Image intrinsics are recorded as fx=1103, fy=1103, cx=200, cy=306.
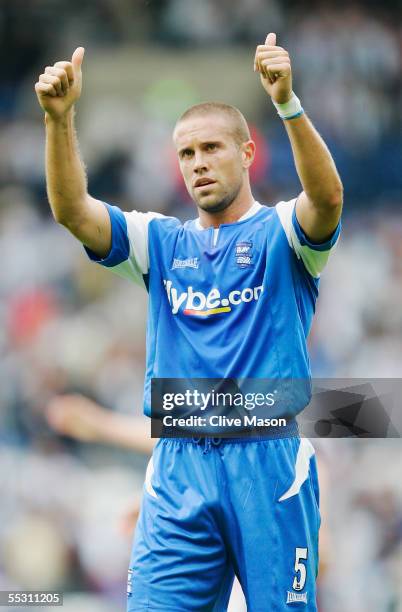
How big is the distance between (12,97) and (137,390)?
5572 mm

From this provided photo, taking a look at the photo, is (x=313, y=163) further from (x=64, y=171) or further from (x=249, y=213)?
(x=64, y=171)

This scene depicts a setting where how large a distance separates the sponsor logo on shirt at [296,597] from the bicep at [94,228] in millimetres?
1631

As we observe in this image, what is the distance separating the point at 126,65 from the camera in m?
14.7

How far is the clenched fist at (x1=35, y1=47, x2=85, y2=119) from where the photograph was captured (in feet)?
14.5

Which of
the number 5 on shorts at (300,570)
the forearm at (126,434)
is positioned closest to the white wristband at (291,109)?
the number 5 on shorts at (300,570)

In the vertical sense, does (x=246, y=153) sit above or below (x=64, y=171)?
above

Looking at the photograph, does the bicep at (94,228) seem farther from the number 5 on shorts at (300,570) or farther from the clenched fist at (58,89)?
the number 5 on shorts at (300,570)

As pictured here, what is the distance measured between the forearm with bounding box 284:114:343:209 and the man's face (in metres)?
0.48

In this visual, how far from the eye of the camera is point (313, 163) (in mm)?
4359

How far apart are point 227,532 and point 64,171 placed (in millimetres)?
1613

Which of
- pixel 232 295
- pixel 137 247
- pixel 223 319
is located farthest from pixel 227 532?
pixel 137 247

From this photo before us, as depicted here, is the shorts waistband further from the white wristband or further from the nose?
the white wristband

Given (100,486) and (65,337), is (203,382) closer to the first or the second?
(100,486)

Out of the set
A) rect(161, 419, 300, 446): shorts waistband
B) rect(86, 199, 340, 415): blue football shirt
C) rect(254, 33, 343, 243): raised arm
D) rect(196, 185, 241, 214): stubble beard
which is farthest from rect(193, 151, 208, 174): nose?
rect(161, 419, 300, 446): shorts waistband
